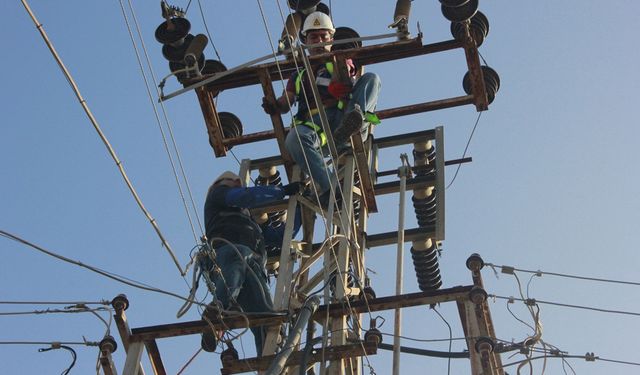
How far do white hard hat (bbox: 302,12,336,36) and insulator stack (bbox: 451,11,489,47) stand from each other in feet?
4.69

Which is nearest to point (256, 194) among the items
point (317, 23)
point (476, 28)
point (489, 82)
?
point (317, 23)

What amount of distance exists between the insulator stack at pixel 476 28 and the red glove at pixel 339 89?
3.25 feet

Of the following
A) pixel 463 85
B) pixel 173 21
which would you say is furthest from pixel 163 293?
pixel 463 85

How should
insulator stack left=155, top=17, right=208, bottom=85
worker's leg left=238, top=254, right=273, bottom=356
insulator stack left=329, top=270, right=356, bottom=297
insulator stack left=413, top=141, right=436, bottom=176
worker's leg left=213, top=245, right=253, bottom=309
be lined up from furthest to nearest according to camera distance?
1. insulator stack left=413, top=141, right=436, bottom=176
2. insulator stack left=155, top=17, right=208, bottom=85
3. worker's leg left=238, top=254, right=273, bottom=356
4. worker's leg left=213, top=245, right=253, bottom=309
5. insulator stack left=329, top=270, right=356, bottom=297

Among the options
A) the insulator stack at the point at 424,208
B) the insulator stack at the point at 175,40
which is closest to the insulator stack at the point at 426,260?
the insulator stack at the point at 424,208

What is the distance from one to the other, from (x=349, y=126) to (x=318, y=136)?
0.43 meters

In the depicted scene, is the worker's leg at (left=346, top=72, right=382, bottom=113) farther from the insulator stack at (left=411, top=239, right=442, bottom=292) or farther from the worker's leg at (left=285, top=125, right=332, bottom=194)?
the insulator stack at (left=411, top=239, right=442, bottom=292)

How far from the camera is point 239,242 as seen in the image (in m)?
9.79

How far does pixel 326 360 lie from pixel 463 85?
13.2 feet

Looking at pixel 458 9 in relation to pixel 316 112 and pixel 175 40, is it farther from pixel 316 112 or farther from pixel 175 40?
pixel 175 40

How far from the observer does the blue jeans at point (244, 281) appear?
29.5 feet

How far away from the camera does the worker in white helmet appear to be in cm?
959

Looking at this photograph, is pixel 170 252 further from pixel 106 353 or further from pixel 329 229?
pixel 329 229

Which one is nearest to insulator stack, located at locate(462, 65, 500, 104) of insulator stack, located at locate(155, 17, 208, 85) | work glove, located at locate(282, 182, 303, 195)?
work glove, located at locate(282, 182, 303, 195)
